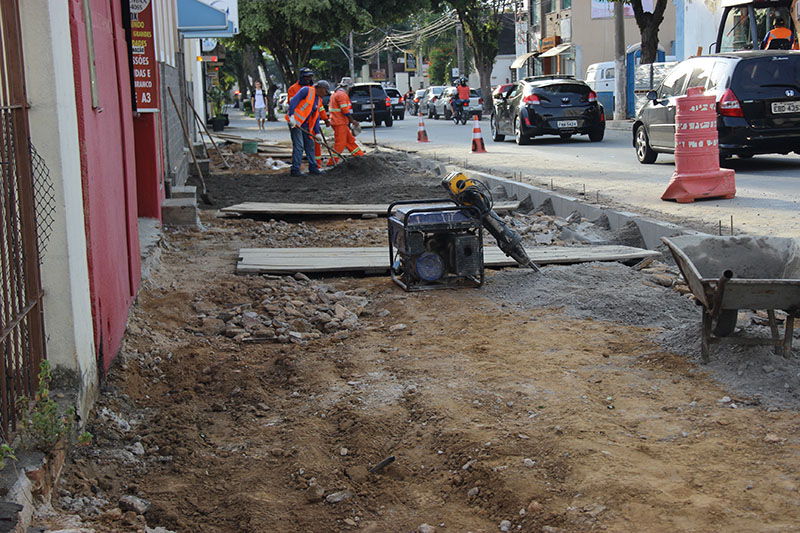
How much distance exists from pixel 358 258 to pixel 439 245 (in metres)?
1.28

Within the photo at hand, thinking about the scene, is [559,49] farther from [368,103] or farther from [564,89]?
[564,89]

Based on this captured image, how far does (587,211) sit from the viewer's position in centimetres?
1067

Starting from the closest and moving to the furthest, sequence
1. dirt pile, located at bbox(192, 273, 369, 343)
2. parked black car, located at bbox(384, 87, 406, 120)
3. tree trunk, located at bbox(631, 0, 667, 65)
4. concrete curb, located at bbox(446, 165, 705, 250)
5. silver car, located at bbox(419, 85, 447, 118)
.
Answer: dirt pile, located at bbox(192, 273, 369, 343) < concrete curb, located at bbox(446, 165, 705, 250) < tree trunk, located at bbox(631, 0, 667, 65) < parked black car, located at bbox(384, 87, 406, 120) < silver car, located at bbox(419, 85, 447, 118)

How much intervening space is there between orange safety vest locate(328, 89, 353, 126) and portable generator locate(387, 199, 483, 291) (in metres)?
12.4

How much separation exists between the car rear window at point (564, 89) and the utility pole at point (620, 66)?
6.56m

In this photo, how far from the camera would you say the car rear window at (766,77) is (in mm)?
13281

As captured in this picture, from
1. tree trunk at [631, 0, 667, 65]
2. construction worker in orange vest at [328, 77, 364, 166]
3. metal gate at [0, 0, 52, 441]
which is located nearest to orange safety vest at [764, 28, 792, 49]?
tree trunk at [631, 0, 667, 65]

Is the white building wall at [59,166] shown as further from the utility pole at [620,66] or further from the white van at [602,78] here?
the white van at [602,78]

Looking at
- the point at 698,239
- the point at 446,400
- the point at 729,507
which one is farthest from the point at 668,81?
the point at 729,507

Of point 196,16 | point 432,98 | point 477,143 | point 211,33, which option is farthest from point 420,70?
point 196,16

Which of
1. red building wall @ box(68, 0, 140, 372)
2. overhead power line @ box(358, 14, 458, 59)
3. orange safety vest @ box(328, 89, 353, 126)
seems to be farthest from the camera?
overhead power line @ box(358, 14, 458, 59)

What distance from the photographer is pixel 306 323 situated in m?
6.61

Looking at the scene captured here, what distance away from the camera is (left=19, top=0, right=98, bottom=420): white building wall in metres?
3.84

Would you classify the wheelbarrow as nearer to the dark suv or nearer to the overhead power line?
the dark suv
